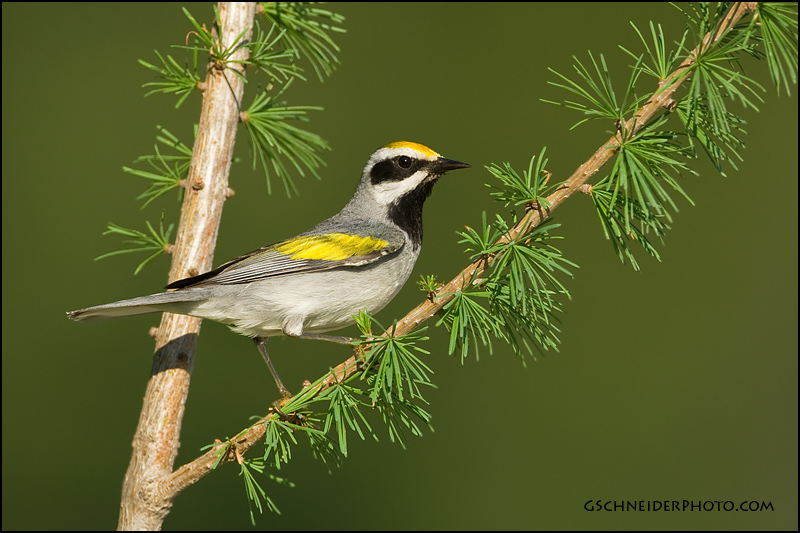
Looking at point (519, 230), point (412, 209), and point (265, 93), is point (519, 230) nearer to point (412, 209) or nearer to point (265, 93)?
point (265, 93)

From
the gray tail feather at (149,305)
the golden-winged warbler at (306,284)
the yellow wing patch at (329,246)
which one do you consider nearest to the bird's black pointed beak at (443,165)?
the golden-winged warbler at (306,284)

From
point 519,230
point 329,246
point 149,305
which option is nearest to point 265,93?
point 329,246

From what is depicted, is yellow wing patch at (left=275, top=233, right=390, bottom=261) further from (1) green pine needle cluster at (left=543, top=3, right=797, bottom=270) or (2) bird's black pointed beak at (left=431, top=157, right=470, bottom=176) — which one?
(1) green pine needle cluster at (left=543, top=3, right=797, bottom=270)

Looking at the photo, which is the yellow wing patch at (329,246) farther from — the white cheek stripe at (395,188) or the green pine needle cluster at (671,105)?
the green pine needle cluster at (671,105)

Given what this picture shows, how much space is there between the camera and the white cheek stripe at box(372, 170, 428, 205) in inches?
150

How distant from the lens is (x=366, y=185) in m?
4.02

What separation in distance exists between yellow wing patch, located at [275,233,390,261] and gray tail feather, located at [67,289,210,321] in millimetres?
559

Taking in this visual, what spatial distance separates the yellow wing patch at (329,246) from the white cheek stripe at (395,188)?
45 cm

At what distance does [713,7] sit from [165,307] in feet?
7.35

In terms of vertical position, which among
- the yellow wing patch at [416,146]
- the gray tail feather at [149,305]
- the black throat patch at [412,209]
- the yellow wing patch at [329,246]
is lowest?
the gray tail feather at [149,305]

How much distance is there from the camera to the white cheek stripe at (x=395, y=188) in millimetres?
3809

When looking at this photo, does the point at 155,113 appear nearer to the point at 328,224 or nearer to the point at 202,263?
the point at 328,224

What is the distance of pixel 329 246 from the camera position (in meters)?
3.47

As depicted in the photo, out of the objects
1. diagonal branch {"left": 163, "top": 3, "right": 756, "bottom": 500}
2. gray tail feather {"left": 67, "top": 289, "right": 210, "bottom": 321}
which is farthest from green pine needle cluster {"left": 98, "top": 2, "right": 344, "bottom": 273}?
diagonal branch {"left": 163, "top": 3, "right": 756, "bottom": 500}
